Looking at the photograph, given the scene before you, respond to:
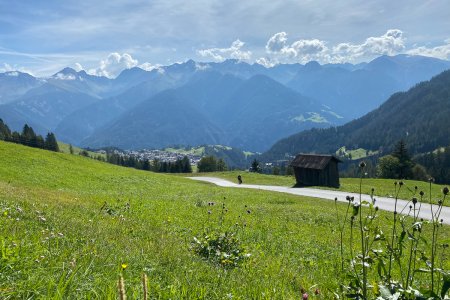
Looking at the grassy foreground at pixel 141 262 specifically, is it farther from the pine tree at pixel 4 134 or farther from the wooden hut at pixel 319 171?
the pine tree at pixel 4 134

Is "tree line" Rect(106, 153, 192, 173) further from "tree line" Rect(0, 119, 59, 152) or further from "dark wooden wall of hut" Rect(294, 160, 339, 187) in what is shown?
"dark wooden wall of hut" Rect(294, 160, 339, 187)

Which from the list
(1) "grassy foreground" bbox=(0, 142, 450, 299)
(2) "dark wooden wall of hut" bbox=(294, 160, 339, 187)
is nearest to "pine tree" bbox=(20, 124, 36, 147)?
(2) "dark wooden wall of hut" bbox=(294, 160, 339, 187)

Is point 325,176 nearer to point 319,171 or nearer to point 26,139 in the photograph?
point 319,171

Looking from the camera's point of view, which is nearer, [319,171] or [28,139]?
[319,171]

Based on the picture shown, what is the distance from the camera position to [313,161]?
6600 centimetres

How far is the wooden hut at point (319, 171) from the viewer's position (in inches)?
2493

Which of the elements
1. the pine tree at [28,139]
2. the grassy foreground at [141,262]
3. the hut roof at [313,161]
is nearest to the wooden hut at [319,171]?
the hut roof at [313,161]

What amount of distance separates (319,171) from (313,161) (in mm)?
2955

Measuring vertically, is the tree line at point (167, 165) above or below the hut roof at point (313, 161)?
below

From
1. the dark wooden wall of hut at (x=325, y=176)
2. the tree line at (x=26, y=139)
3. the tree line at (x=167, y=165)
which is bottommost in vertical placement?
the tree line at (x=167, y=165)

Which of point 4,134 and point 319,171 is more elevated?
point 4,134

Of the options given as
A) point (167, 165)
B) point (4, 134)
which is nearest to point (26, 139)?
point (4, 134)

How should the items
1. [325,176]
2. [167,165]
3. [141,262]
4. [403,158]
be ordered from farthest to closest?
[167,165], [403,158], [325,176], [141,262]

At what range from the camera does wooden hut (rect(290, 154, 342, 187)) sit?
6331 cm
